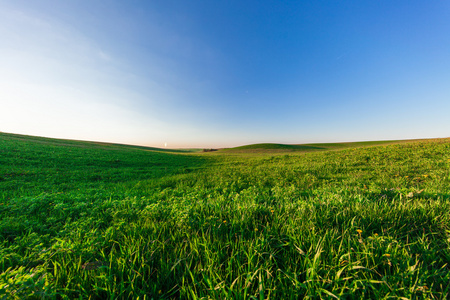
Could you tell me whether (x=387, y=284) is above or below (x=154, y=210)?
above

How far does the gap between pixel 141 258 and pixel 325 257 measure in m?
2.11

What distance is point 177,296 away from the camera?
1571 millimetres

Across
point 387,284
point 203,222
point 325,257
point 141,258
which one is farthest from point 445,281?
point 141,258

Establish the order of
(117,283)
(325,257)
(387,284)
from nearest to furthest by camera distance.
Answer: (387,284) < (117,283) < (325,257)

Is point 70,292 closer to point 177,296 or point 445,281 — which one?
point 177,296

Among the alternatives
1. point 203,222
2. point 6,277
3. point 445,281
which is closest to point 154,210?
point 203,222

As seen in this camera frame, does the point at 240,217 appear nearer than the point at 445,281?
No

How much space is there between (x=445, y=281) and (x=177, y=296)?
260cm

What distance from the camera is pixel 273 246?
6.62 ft

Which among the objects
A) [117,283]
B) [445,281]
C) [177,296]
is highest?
[445,281]

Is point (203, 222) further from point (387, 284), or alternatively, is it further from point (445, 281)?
point (445, 281)

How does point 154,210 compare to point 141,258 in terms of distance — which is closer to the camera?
point 141,258

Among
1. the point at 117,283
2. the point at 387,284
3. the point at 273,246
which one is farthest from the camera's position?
the point at 273,246

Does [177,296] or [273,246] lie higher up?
[273,246]
